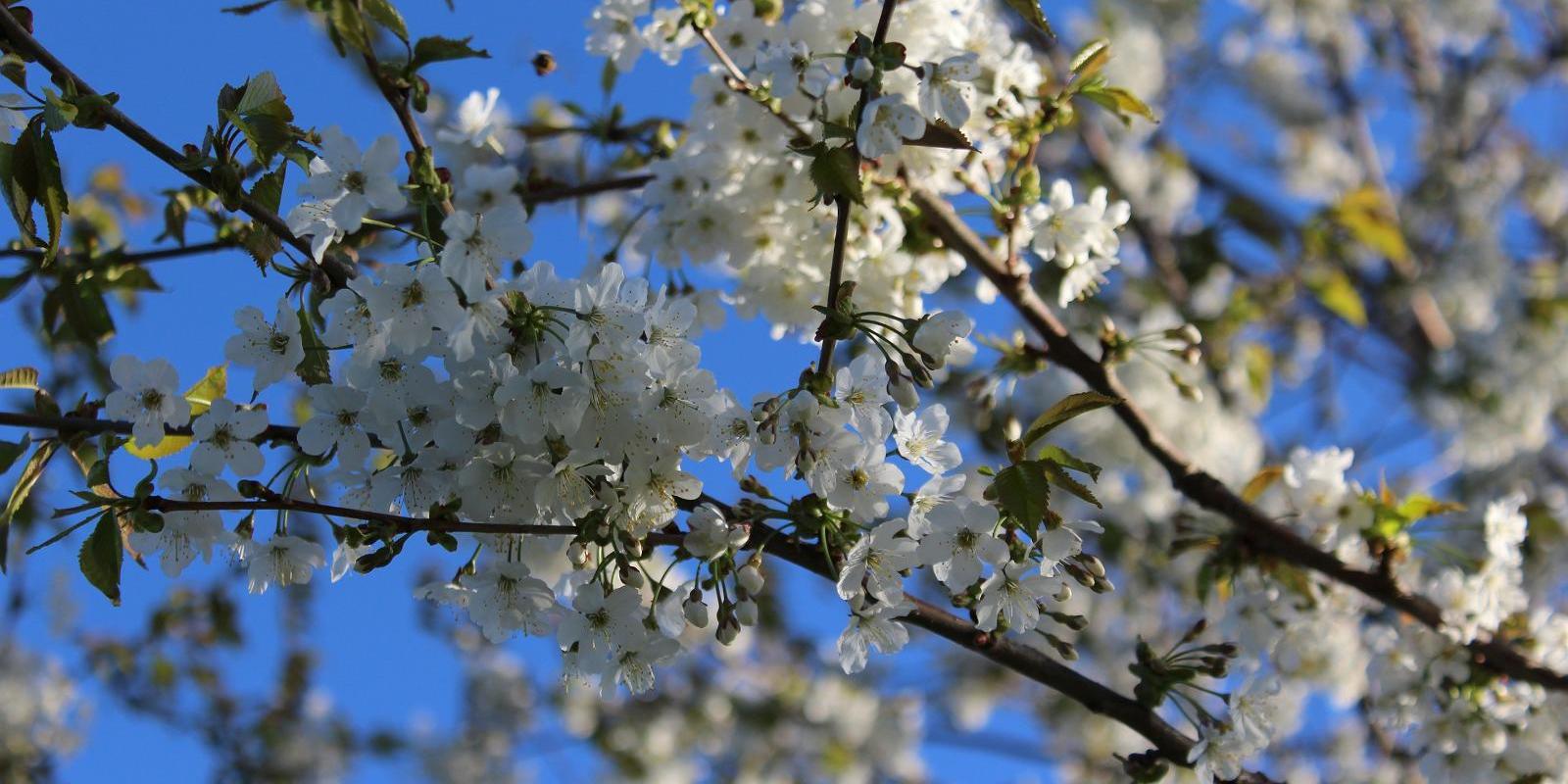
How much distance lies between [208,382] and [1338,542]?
6.52 feet

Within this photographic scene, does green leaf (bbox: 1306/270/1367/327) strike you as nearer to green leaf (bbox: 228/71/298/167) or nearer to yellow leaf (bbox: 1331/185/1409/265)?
yellow leaf (bbox: 1331/185/1409/265)

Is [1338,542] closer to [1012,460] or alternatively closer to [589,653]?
[1012,460]

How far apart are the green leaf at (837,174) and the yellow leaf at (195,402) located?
0.82 metres

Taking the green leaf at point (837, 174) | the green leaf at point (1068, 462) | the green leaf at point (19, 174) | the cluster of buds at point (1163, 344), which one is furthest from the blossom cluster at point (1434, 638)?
the green leaf at point (19, 174)

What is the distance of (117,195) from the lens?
10.5ft

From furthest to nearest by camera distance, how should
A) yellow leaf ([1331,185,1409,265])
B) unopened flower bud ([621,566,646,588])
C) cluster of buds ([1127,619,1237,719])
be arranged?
1. yellow leaf ([1331,185,1409,265])
2. cluster of buds ([1127,619,1237,719])
3. unopened flower bud ([621,566,646,588])

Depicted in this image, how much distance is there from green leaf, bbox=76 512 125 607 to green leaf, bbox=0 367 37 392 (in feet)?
1.08

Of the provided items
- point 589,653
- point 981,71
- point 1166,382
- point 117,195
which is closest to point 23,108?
point 589,653

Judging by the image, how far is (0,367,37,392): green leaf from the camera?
1.63m

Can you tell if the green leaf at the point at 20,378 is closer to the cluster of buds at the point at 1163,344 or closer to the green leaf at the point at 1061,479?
the green leaf at the point at 1061,479

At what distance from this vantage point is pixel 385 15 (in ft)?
4.91

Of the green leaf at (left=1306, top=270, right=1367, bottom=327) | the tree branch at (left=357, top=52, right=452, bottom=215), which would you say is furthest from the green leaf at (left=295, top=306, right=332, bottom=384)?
the green leaf at (left=1306, top=270, right=1367, bottom=327)

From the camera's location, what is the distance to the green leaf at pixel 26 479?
1.51 m

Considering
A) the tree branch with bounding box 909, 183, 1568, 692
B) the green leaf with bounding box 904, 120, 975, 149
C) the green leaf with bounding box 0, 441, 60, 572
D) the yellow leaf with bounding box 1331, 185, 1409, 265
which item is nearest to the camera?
the green leaf with bounding box 0, 441, 60, 572
